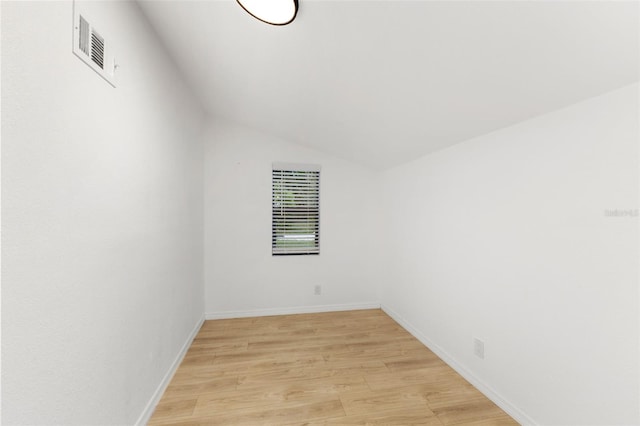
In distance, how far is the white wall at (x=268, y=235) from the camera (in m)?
3.29

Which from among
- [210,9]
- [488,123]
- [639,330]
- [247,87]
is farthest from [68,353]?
[488,123]

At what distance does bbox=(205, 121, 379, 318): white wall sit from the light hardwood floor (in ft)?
1.83

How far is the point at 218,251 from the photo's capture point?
3301 millimetres

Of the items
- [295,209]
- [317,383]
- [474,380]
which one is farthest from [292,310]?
[474,380]

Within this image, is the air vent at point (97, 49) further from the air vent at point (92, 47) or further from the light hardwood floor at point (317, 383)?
the light hardwood floor at point (317, 383)

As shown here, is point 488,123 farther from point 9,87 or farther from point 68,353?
point 68,353

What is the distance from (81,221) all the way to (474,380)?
271 cm

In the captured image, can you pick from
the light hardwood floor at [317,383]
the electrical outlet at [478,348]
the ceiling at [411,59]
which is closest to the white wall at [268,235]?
the light hardwood floor at [317,383]

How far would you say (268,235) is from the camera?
11.3 ft

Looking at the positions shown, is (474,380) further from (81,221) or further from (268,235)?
(81,221)

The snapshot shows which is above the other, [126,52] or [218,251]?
[126,52]

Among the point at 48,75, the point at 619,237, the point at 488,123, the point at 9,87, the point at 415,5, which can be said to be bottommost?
the point at 619,237

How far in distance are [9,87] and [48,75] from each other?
18 cm

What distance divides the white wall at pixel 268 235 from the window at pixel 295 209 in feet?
0.30
